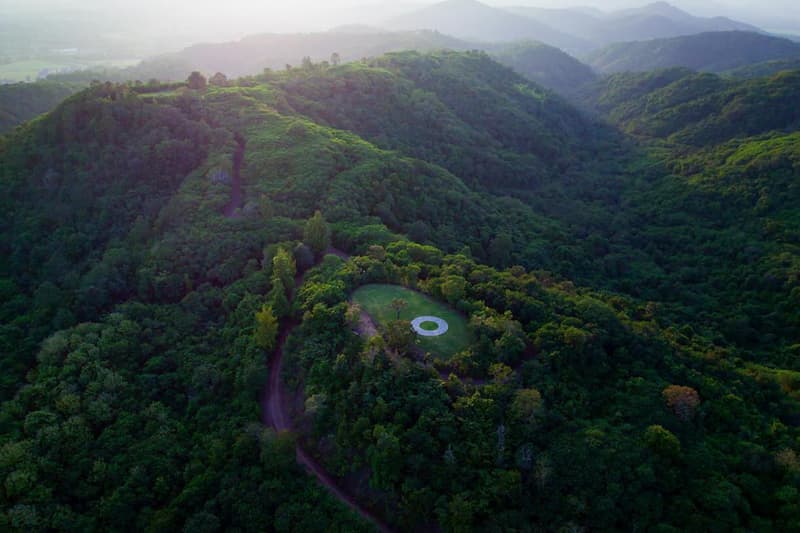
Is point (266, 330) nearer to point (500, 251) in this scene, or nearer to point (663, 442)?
point (663, 442)

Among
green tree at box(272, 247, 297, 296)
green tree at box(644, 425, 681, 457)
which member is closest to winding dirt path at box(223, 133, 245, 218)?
green tree at box(272, 247, 297, 296)

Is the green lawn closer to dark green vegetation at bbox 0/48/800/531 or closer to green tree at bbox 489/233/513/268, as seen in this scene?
dark green vegetation at bbox 0/48/800/531

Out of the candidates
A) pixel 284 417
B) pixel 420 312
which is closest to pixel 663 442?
pixel 420 312

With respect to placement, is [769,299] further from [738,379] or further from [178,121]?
[178,121]

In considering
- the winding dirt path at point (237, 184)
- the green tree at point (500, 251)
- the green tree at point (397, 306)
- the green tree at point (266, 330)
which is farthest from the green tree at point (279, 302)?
the green tree at point (500, 251)

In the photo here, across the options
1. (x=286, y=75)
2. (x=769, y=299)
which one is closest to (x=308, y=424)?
(x=769, y=299)

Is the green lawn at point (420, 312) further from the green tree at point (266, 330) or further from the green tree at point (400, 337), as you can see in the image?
the green tree at point (266, 330)
